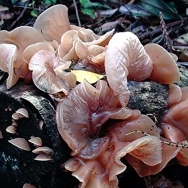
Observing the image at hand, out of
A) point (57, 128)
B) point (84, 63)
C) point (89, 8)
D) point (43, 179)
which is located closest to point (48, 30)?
point (84, 63)

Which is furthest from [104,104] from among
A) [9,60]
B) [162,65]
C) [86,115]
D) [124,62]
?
[9,60]

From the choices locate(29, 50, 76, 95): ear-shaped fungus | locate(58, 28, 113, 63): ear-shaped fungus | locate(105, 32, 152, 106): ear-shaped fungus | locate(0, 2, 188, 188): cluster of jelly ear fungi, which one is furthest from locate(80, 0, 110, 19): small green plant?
locate(29, 50, 76, 95): ear-shaped fungus

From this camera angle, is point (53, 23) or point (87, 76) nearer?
point (87, 76)

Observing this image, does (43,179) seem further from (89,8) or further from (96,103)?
(89,8)

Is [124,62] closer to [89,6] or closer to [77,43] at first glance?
[77,43]

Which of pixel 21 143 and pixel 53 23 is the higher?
pixel 53 23

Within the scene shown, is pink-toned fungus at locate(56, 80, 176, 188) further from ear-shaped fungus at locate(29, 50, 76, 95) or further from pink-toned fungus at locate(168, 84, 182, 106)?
pink-toned fungus at locate(168, 84, 182, 106)

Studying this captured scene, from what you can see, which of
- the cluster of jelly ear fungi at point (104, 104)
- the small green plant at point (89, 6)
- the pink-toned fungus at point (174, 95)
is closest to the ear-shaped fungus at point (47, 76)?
the cluster of jelly ear fungi at point (104, 104)
